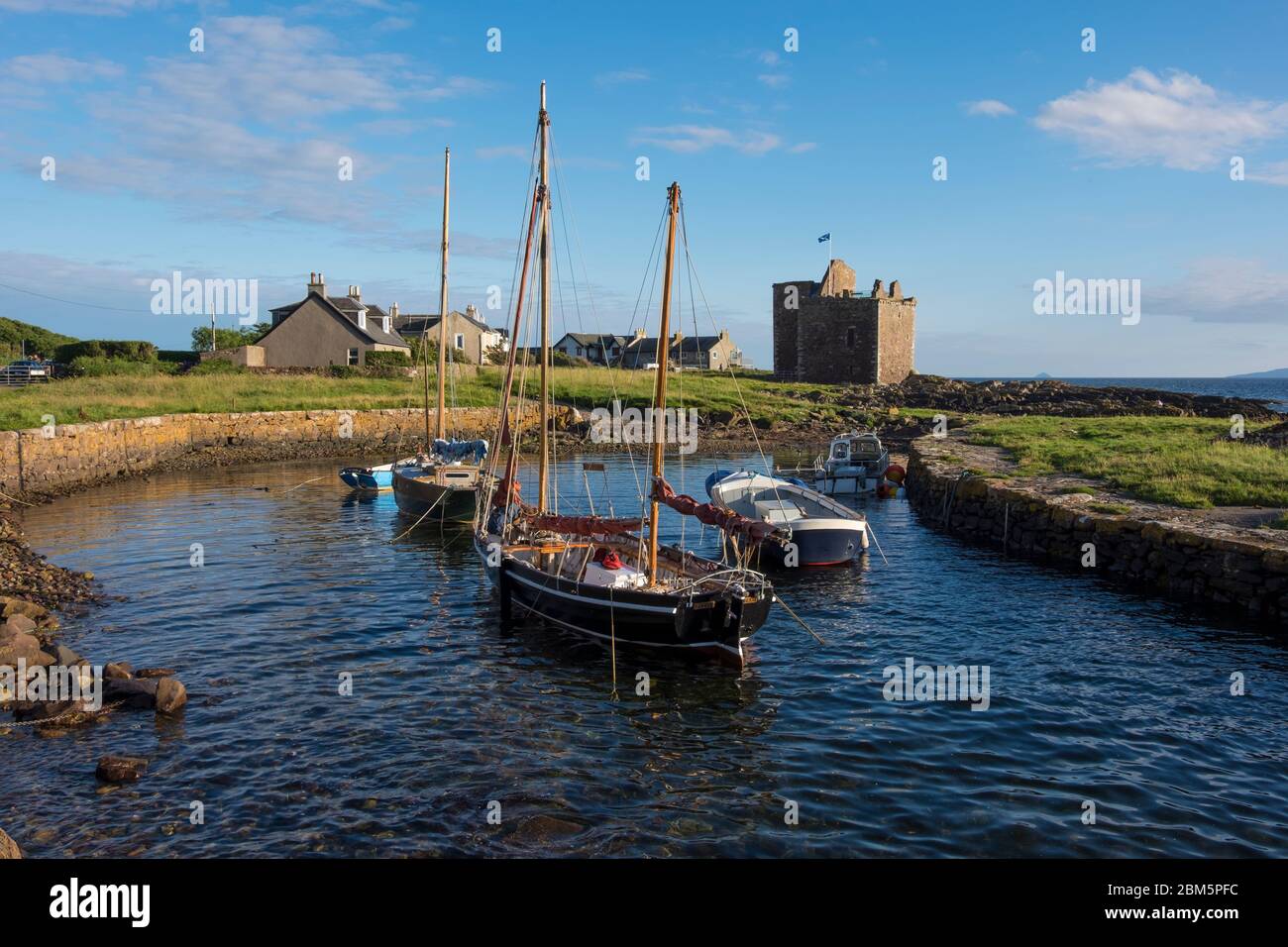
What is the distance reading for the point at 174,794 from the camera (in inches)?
543

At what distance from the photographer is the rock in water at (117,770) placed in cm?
1416

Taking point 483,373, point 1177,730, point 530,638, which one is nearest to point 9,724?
A: point 530,638

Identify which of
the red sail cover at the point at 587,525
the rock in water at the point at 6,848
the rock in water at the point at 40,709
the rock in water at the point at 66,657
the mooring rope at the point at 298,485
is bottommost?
the rock in water at the point at 40,709

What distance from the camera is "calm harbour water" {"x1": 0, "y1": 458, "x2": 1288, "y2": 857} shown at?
503 inches

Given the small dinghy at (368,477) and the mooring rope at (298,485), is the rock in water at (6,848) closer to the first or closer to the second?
the small dinghy at (368,477)

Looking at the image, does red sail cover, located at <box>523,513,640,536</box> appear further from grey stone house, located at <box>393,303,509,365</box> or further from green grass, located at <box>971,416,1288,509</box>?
grey stone house, located at <box>393,303,509,365</box>

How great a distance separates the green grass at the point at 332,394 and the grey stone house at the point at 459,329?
14198mm

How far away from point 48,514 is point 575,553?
2592 cm

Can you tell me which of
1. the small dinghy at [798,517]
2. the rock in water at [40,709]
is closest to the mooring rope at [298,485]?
the small dinghy at [798,517]

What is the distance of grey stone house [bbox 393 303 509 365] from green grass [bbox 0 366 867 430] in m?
14.2

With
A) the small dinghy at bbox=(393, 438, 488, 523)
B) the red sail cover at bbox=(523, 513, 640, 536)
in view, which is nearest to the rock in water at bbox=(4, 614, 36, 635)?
the red sail cover at bbox=(523, 513, 640, 536)

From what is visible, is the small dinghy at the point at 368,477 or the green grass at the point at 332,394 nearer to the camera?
the small dinghy at the point at 368,477
